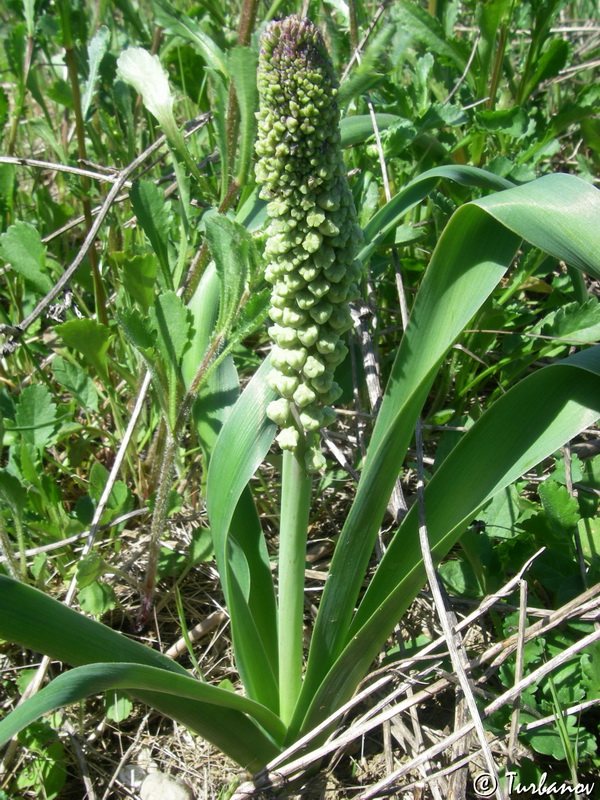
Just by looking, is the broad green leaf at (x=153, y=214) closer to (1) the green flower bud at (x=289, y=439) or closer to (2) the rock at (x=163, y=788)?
(1) the green flower bud at (x=289, y=439)

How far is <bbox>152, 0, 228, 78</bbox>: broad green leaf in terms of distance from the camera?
185 cm

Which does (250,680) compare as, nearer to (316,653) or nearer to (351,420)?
(316,653)

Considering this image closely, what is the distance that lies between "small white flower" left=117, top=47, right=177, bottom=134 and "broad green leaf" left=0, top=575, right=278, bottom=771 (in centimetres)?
117

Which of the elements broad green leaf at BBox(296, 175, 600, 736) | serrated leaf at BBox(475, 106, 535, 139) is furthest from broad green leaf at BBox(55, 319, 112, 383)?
serrated leaf at BBox(475, 106, 535, 139)

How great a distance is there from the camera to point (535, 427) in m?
1.48

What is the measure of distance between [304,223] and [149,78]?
2.90 feet

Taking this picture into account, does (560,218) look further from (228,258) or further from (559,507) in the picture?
(559,507)

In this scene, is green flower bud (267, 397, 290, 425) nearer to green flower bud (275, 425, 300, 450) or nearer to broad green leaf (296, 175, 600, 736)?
green flower bud (275, 425, 300, 450)

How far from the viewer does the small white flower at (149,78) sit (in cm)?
176

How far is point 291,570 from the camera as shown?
1483mm

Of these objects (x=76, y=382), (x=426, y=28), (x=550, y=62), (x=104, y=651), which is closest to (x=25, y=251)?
(x=76, y=382)

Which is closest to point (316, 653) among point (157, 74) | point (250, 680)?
point (250, 680)

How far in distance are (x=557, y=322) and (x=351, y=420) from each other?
2.63 ft

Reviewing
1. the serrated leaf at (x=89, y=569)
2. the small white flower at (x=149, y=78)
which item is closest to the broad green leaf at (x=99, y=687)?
the serrated leaf at (x=89, y=569)
